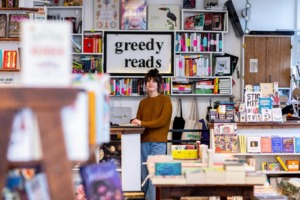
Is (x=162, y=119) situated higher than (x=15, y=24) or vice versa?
(x=15, y=24)

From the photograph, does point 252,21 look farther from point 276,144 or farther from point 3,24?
point 3,24

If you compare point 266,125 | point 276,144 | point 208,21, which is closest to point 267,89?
point 266,125

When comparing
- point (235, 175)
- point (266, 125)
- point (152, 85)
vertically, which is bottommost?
point (235, 175)

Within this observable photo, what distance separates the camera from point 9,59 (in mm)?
6609

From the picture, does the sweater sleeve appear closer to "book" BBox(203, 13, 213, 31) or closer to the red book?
the red book

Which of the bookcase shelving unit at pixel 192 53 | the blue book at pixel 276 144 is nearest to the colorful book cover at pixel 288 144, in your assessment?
the blue book at pixel 276 144

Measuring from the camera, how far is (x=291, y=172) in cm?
649

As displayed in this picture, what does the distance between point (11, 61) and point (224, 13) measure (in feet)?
12.8

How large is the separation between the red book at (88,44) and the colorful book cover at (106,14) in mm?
244

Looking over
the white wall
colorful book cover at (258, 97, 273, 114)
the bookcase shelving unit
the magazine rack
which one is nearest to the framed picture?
the bookcase shelving unit

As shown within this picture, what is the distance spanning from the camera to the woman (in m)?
5.81

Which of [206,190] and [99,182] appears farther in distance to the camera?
[206,190]

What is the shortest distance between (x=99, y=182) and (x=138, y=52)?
22.1 feet

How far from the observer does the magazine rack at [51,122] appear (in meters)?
1.79
